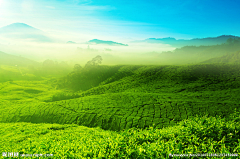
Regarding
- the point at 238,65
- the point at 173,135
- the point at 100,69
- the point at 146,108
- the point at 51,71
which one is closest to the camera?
the point at 173,135

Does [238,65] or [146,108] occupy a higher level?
[238,65]

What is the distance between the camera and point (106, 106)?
17781 mm

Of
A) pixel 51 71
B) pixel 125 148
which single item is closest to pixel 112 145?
pixel 125 148

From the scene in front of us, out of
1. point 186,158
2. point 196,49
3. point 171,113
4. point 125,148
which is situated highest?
point 196,49

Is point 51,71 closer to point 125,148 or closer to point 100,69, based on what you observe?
point 100,69

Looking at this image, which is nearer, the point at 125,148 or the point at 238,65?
the point at 125,148

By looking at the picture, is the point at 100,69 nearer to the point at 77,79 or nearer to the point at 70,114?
the point at 77,79

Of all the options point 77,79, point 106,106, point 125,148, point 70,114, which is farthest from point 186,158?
point 77,79

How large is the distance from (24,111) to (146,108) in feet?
56.7

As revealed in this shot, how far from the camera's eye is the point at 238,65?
35.0 meters

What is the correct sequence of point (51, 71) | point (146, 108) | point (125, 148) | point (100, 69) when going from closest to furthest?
point (125, 148) → point (146, 108) → point (100, 69) → point (51, 71)

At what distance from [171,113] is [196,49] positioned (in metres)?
216

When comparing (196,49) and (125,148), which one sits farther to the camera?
(196,49)

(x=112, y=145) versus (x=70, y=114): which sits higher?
(x=112, y=145)
